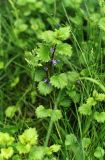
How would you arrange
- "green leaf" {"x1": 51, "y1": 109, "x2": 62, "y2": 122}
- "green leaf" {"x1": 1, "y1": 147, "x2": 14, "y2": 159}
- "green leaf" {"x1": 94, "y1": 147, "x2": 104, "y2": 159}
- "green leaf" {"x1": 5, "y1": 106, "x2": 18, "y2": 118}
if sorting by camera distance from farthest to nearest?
"green leaf" {"x1": 5, "y1": 106, "x2": 18, "y2": 118}
"green leaf" {"x1": 51, "y1": 109, "x2": 62, "y2": 122}
"green leaf" {"x1": 94, "y1": 147, "x2": 104, "y2": 159}
"green leaf" {"x1": 1, "y1": 147, "x2": 14, "y2": 159}

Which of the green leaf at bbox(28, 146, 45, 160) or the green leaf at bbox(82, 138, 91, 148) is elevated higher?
the green leaf at bbox(82, 138, 91, 148)

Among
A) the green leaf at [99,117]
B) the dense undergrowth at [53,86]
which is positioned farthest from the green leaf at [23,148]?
the green leaf at [99,117]

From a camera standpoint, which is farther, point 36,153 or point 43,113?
point 43,113

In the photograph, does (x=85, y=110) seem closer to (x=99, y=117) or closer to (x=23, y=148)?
(x=99, y=117)

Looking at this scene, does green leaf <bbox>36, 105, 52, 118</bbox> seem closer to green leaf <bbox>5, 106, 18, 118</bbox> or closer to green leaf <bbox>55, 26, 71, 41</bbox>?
green leaf <bbox>5, 106, 18, 118</bbox>

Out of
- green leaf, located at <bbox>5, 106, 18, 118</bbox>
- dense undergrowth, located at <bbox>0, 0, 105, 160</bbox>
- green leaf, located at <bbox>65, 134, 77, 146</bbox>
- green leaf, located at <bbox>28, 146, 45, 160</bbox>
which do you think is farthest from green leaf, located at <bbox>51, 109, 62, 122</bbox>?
green leaf, located at <bbox>5, 106, 18, 118</bbox>

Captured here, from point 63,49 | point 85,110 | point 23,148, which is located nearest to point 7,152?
point 23,148
